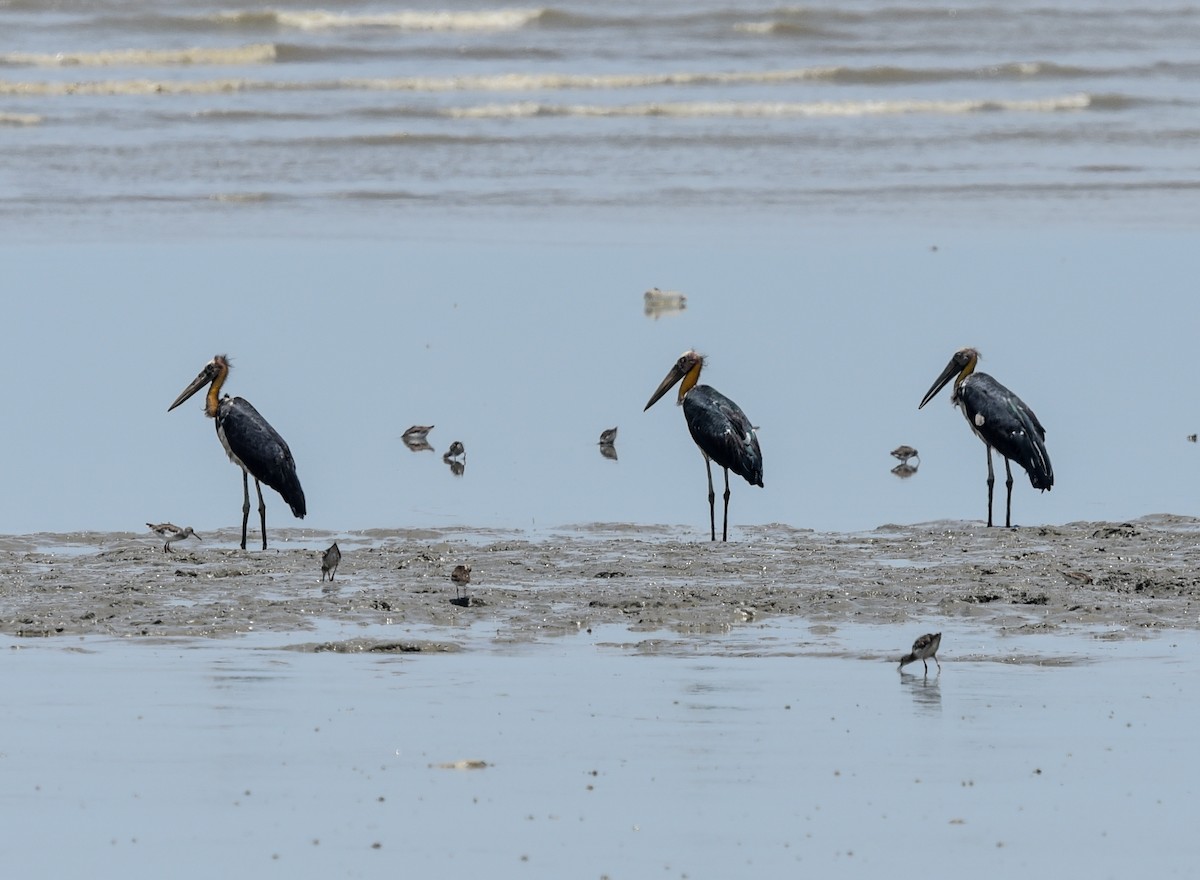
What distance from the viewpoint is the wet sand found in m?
11.1

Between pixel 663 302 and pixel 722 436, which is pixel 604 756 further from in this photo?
pixel 663 302

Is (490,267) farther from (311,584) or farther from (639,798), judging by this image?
→ (639,798)

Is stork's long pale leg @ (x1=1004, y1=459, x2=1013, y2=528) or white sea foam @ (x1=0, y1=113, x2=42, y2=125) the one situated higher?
white sea foam @ (x1=0, y1=113, x2=42, y2=125)

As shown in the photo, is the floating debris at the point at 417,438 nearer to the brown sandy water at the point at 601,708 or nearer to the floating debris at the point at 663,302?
the brown sandy water at the point at 601,708

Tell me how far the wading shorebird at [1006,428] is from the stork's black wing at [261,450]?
4557mm

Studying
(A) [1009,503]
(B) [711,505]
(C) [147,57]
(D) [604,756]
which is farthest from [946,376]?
(C) [147,57]

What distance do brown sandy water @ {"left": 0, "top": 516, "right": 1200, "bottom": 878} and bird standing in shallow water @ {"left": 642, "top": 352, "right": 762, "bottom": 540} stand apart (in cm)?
120

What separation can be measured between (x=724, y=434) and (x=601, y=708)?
229 inches

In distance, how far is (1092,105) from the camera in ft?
117

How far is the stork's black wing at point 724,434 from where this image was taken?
1476cm

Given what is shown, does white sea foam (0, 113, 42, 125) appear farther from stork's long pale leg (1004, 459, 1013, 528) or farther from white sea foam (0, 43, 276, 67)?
stork's long pale leg (1004, 459, 1013, 528)

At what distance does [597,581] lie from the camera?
12.3 m

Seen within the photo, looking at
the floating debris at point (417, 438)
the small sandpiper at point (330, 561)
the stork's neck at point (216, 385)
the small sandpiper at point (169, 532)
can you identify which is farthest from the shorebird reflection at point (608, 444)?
the small sandpiper at point (330, 561)

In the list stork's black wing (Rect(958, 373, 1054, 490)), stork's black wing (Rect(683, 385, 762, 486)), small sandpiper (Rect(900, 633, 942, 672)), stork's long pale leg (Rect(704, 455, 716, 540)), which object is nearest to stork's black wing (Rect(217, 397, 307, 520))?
stork's long pale leg (Rect(704, 455, 716, 540))
